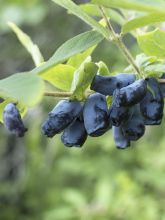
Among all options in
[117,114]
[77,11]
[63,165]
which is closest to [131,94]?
[117,114]

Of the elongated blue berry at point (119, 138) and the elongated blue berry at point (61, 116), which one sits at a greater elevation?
the elongated blue berry at point (61, 116)

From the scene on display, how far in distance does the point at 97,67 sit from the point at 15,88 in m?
0.24

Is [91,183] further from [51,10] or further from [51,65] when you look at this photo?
[51,65]

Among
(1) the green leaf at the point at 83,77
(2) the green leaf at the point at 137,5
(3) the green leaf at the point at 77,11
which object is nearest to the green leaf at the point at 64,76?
(1) the green leaf at the point at 83,77

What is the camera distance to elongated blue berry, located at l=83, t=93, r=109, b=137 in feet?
3.02

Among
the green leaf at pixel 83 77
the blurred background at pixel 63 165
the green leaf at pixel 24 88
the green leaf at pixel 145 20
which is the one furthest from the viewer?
the blurred background at pixel 63 165

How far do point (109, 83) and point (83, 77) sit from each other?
4 cm

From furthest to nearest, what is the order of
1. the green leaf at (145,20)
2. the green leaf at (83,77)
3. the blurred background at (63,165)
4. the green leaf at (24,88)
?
the blurred background at (63,165)
the green leaf at (83,77)
the green leaf at (145,20)
the green leaf at (24,88)

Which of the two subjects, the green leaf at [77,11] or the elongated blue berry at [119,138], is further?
the elongated blue berry at [119,138]

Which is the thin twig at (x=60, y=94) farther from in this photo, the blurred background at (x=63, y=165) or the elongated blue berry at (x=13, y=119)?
→ the blurred background at (x=63, y=165)

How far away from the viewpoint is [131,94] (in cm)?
88

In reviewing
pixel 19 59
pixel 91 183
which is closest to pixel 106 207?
pixel 91 183

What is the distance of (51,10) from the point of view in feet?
14.3

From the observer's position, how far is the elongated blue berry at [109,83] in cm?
93
